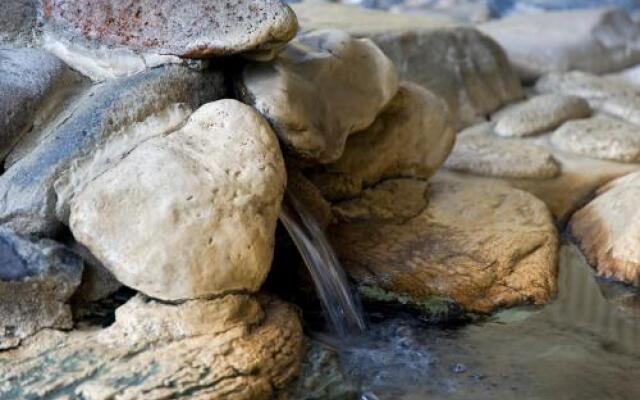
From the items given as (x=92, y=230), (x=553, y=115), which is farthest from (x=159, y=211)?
(x=553, y=115)

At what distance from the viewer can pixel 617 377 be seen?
304 cm

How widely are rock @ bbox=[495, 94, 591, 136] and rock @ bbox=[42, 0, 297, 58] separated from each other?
8.75 feet

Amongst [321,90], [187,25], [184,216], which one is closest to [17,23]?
[187,25]

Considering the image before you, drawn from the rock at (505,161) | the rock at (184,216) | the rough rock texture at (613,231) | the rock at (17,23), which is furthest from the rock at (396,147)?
the rock at (17,23)

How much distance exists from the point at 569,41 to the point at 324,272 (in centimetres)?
468

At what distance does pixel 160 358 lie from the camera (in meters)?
2.58

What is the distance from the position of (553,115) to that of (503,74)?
928mm

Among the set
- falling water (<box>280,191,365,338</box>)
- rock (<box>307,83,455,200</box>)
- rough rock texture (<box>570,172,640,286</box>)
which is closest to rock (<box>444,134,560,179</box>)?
rough rock texture (<box>570,172,640,286</box>)

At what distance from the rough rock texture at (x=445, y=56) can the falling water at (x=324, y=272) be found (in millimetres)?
2421

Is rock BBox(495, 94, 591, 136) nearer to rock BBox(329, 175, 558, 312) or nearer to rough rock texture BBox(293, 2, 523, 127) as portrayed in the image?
rough rock texture BBox(293, 2, 523, 127)

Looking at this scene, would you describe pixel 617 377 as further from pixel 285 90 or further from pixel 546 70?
pixel 546 70

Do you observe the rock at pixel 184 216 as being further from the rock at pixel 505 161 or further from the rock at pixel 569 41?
the rock at pixel 569 41

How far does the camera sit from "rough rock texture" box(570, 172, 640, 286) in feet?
12.6

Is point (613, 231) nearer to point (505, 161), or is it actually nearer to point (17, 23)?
point (505, 161)
